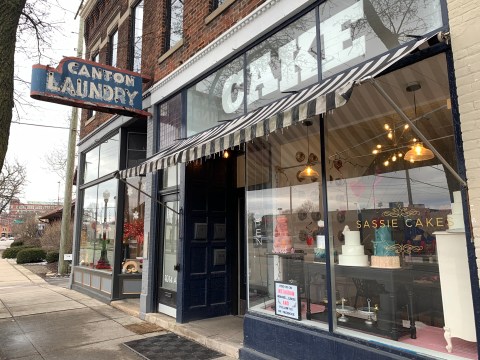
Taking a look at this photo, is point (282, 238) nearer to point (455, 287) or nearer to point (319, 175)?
point (319, 175)

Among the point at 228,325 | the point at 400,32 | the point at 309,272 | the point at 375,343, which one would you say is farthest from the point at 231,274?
the point at 400,32

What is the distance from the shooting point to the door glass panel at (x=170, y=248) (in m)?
7.49

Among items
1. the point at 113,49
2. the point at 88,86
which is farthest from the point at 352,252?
the point at 113,49

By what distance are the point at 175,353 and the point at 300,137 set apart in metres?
3.75

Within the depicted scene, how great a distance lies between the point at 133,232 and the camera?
10.0 m

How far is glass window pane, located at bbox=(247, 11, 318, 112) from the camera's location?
5039mm

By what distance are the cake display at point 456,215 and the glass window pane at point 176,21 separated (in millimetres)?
6573

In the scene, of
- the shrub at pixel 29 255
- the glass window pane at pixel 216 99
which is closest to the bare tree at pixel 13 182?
the shrub at pixel 29 255

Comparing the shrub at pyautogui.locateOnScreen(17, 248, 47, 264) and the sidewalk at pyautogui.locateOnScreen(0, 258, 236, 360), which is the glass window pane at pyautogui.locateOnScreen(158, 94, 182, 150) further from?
the shrub at pyautogui.locateOnScreen(17, 248, 47, 264)

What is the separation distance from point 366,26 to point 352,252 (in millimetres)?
2679

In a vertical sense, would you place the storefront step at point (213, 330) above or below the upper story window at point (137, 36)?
below

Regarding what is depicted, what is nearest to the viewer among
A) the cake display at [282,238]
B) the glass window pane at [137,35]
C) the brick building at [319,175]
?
the brick building at [319,175]

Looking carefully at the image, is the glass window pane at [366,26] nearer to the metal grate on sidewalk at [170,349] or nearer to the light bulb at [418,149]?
the light bulb at [418,149]

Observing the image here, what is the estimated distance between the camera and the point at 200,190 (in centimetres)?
730
